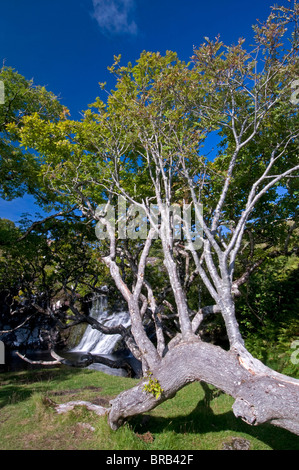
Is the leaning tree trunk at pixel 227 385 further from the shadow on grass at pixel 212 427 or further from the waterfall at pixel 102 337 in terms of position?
the waterfall at pixel 102 337

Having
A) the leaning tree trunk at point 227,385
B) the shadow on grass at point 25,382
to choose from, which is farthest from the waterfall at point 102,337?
the leaning tree trunk at point 227,385

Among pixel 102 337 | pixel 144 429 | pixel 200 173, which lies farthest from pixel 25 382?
pixel 200 173

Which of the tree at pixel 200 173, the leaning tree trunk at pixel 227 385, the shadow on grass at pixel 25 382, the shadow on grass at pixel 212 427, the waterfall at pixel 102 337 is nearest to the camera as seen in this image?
the leaning tree trunk at pixel 227 385

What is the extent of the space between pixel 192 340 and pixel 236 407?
140cm

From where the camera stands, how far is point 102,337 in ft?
70.1

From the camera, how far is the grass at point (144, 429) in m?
5.07

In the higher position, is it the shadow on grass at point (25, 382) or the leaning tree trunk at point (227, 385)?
the leaning tree trunk at point (227, 385)

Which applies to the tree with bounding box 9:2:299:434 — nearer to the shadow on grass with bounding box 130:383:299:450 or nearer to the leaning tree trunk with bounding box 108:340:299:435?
the leaning tree trunk with bounding box 108:340:299:435

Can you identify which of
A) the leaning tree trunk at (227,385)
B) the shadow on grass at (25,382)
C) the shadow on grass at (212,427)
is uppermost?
the leaning tree trunk at (227,385)

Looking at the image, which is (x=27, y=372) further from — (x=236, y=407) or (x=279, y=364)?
(x=236, y=407)

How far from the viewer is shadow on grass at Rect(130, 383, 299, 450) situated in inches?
217

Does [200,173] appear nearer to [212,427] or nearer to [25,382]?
[212,427]

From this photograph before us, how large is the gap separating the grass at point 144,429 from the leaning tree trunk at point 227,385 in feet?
1.59

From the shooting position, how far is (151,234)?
7477 millimetres
